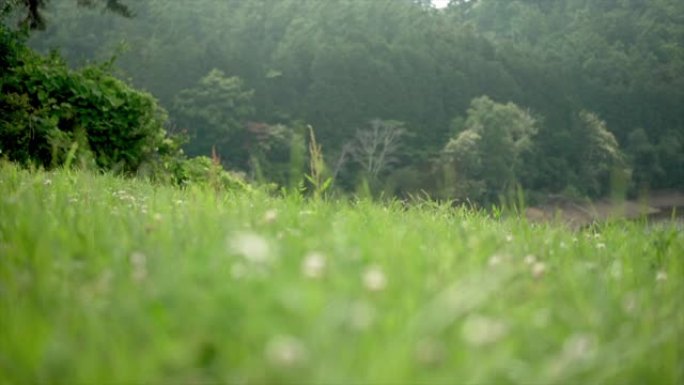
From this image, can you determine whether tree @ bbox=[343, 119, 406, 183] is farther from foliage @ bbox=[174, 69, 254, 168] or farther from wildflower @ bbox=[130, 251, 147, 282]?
wildflower @ bbox=[130, 251, 147, 282]

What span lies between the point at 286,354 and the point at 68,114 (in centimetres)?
869

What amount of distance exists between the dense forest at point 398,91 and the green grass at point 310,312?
36.6 metres

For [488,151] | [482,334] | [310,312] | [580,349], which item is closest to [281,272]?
[310,312]

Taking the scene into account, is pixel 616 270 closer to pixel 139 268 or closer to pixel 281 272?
pixel 281 272

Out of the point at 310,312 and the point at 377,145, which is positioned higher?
the point at 310,312

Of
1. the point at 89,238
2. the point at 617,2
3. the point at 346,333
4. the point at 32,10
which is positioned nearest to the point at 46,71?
the point at 32,10

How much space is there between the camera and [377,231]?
2.62 metres

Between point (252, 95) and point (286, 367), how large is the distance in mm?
46278

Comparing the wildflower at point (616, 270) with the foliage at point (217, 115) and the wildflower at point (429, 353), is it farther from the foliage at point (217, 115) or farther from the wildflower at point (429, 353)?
the foliage at point (217, 115)

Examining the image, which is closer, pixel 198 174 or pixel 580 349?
pixel 580 349

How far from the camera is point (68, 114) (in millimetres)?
8625

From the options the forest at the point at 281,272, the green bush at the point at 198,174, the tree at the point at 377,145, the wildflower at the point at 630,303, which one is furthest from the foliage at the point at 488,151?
the wildflower at the point at 630,303

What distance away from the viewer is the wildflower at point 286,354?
42.2 inches

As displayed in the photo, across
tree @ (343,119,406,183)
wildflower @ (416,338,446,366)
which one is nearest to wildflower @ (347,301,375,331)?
wildflower @ (416,338,446,366)
